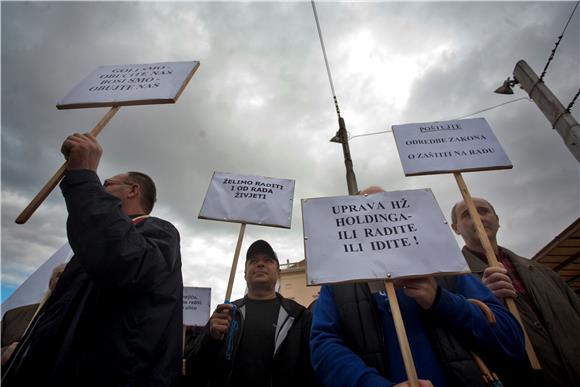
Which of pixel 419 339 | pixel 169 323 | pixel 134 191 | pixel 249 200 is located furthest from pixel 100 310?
pixel 249 200

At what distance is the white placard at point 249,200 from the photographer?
2852 millimetres

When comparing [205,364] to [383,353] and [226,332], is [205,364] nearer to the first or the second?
[226,332]

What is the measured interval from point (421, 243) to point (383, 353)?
570 millimetres

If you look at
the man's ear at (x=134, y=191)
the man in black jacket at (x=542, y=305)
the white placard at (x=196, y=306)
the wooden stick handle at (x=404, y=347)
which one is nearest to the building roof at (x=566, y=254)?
the man in black jacket at (x=542, y=305)

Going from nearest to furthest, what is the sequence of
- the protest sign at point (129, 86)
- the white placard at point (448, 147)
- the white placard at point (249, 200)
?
the protest sign at point (129, 86) → the white placard at point (448, 147) → the white placard at point (249, 200)

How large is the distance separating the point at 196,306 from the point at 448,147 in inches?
212

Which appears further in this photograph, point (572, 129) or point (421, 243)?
point (572, 129)

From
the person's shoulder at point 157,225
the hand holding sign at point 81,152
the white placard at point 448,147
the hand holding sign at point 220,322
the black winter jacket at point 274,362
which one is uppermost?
the white placard at point 448,147

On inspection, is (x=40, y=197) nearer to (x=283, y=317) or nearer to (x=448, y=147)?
(x=283, y=317)

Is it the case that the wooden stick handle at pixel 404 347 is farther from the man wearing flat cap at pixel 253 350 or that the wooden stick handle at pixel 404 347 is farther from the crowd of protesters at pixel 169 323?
the man wearing flat cap at pixel 253 350

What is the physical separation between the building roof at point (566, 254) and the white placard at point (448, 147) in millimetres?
4034

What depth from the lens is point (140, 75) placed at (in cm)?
214

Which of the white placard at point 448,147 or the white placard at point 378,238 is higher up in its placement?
the white placard at point 448,147

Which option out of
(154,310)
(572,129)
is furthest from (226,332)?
(572,129)
